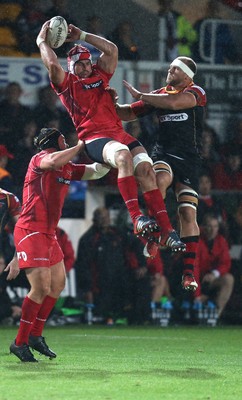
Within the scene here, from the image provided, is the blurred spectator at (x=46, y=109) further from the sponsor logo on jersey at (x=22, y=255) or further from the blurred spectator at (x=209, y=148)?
the sponsor logo on jersey at (x=22, y=255)

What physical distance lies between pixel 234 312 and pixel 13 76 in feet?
16.4

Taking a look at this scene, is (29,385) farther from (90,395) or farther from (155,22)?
(155,22)

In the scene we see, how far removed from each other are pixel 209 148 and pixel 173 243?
790 centimetres

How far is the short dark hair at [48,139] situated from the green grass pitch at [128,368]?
6.70ft

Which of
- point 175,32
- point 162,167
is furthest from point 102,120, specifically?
point 175,32

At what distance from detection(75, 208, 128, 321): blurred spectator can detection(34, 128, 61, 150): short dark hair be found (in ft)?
19.0

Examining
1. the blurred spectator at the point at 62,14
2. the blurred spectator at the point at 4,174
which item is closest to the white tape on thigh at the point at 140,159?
the blurred spectator at the point at 4,174

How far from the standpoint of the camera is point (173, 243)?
10.2m

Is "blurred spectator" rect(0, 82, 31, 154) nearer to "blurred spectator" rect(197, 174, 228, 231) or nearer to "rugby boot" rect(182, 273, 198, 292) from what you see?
"blurred spectator" rect(197, 174, 228, 231)

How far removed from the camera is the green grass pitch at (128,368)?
805 centimetres

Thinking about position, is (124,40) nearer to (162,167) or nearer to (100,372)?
(162,167)

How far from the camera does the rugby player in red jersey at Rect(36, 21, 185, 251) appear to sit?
10289mm

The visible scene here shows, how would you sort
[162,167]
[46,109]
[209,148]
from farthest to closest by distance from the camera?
[209,148] → [46,109] → [162,167]

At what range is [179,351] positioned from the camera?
473 inches
